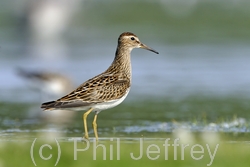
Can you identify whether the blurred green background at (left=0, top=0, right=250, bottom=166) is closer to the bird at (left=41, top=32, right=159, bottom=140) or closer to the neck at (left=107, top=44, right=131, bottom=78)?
the bird at (left=41, top=32, right=159, bottom=140)

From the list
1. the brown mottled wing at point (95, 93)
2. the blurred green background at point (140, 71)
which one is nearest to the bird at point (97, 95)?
the brown mottled wing at point (95, 93)

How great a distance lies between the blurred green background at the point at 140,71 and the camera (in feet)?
36.0

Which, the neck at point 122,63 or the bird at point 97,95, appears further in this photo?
the neck at point 122,63

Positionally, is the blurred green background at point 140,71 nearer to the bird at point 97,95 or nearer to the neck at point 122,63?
the bird at point 97,95

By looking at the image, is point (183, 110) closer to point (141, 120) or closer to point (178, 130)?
point (141, 120)

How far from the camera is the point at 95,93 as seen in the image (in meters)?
10.7

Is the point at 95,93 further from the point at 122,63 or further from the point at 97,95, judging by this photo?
the point at 122,63

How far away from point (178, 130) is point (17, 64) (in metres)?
12.4

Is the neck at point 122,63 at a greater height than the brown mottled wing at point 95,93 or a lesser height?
greater

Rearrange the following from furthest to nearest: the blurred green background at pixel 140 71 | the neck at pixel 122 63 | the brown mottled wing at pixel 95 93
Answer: the neck at pixel 122 63, the blurred green background at pixel 140 71, the brown mottled wing at pixel 95 93

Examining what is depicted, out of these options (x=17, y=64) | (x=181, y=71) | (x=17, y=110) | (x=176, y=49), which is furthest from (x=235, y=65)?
(x=17, y=110)

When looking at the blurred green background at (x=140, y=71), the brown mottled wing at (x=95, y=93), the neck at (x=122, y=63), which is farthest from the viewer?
the neck at (x=122, y=63)

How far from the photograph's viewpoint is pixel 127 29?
32406 mm

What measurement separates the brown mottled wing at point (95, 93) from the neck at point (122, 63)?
0.41m
